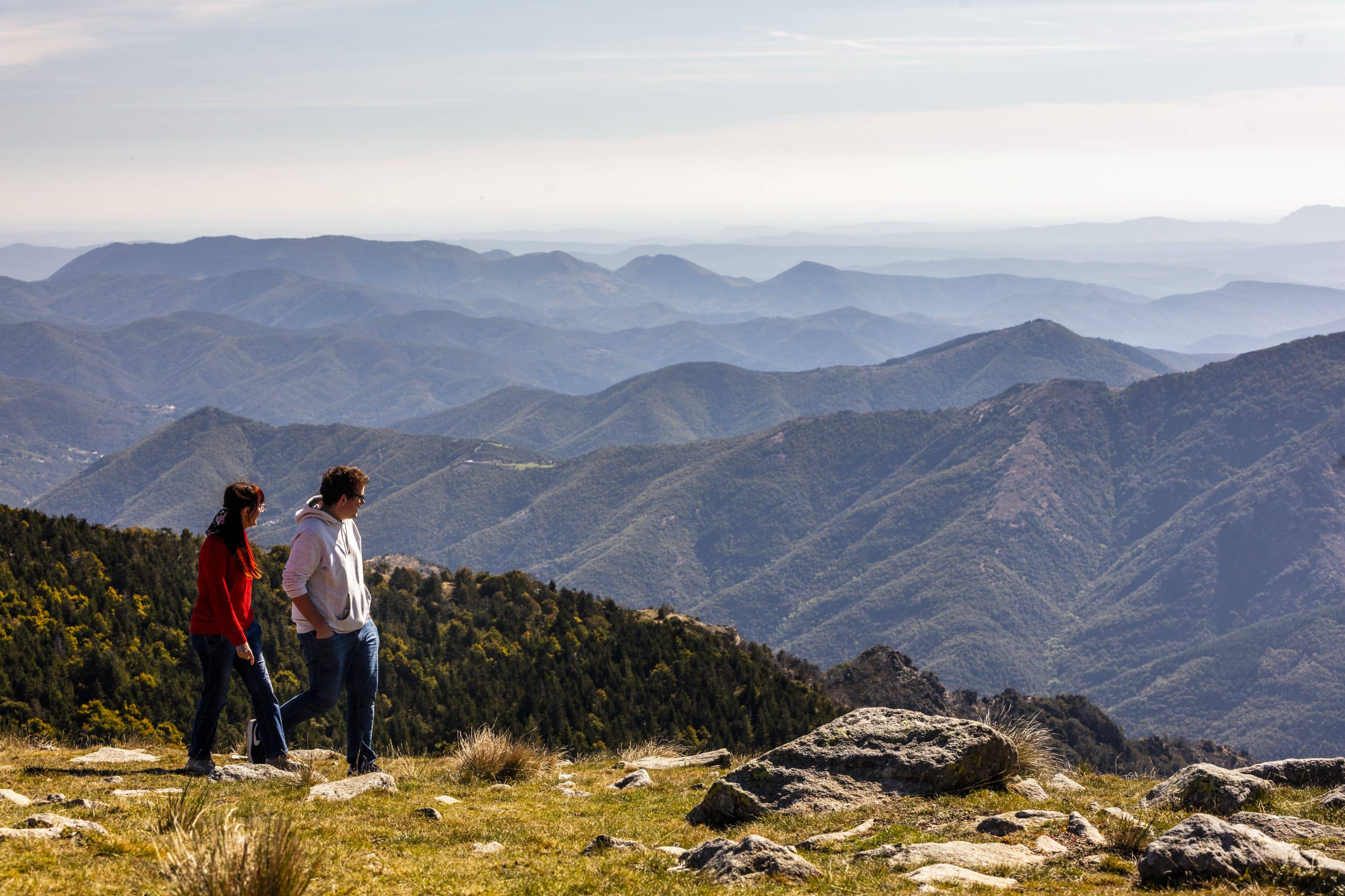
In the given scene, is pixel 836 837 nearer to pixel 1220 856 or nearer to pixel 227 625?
pixel 1220 856

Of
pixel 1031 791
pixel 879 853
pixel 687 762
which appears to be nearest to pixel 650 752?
pixel 687 762

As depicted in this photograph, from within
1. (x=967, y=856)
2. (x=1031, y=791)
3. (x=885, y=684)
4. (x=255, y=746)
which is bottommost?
(x=885, y=684)

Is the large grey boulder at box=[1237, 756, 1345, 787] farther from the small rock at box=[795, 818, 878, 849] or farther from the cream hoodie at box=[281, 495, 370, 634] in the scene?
the cream hoodie at box=[281, 495, 370, 634]

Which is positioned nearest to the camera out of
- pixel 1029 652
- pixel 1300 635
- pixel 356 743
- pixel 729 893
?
pixel 729 893

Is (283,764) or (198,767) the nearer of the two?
(198,767)

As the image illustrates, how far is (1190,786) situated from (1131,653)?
212 metres

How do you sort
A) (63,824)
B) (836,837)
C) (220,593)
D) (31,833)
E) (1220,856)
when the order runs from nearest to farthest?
1. (1220,856)
2. (31,833)
3. (63,824)
4. (836,837)
5. (220,593)

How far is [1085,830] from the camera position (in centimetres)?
831

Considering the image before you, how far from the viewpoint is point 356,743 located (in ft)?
35.6

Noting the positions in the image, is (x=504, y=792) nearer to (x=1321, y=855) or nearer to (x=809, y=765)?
(x=809, y=765)

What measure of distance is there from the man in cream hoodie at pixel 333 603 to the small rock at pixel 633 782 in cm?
325

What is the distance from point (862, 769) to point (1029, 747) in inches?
118

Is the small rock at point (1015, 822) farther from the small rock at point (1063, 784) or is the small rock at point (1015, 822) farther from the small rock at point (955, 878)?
the small rock at point (1063, 784)

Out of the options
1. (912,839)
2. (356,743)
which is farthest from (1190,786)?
(356,743)
